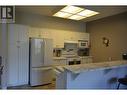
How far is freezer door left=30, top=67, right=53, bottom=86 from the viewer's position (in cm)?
446

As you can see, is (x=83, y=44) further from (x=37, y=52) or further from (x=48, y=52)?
(x=37, y=52)

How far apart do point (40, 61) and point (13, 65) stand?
0.87 metres

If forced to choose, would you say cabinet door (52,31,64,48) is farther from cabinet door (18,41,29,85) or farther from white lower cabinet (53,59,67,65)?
cabinet door (18,41,29,85)

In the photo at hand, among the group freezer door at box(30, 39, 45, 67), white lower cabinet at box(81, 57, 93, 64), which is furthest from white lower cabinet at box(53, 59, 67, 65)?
white lower cabinet at box(81, 57, 93, 64)

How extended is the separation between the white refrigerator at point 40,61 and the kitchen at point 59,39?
0.12 feet

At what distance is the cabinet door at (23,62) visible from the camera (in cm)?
434

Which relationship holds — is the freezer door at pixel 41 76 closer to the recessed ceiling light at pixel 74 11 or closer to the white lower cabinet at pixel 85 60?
the white lower cabinet at pixel 85 60

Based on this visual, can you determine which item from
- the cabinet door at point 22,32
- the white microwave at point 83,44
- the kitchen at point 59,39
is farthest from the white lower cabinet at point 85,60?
the cabinet door at point 22,32

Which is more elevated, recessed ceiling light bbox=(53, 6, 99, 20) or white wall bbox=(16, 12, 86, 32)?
recessed ceiling light bbox=(53, 6, 99, 20)

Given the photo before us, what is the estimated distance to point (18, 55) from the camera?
431cm

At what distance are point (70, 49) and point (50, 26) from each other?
1385 mm

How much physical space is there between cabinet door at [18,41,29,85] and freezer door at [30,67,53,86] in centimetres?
22
